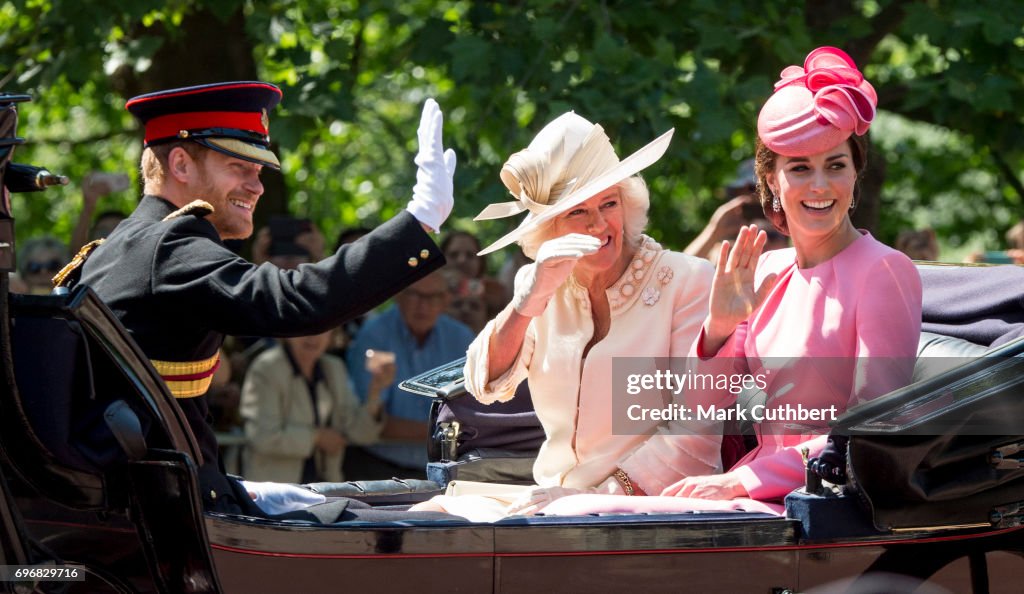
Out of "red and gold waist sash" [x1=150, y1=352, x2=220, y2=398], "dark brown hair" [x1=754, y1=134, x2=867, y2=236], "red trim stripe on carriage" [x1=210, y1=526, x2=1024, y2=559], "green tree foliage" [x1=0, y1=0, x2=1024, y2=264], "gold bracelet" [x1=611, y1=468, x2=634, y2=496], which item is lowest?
"red trim stripe on carriage" [x1=210, y1=526, x2=1024, y2=559]

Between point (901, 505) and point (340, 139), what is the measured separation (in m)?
8.73

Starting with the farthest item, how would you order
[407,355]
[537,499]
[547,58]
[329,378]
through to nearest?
[407,355] < [329,378] < [547,58] < [537,499]

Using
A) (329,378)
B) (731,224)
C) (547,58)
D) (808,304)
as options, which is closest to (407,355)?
(329,378)

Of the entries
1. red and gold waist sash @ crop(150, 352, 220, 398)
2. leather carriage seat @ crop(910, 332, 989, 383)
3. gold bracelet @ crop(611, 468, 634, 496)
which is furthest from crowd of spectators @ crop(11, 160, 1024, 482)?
red and gold waist sash @ crop(150, 352, 220, 398)

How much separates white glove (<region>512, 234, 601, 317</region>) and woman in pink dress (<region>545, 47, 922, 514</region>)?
0.36 meters

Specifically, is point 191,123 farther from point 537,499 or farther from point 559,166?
point 537,499

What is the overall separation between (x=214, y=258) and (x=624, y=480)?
3.81 feet

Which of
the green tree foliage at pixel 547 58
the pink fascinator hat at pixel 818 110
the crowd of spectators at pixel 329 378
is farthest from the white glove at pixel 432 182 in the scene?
the crowd of spectators at pixel 329 378

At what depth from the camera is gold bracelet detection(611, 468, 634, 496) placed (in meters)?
3.49

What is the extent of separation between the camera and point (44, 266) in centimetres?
675

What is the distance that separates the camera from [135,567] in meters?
3.01

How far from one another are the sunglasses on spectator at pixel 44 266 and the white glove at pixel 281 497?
355 cm

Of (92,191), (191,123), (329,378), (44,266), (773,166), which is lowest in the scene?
(329,378)

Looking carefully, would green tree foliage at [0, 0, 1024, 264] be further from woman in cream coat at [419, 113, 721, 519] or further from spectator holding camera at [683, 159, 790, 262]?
woman in cream coat at [419, 113, 721, 519]
